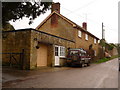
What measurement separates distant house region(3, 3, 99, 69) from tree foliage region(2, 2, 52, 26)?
5.16 meters

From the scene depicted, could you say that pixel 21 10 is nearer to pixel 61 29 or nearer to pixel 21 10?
pixel 21 10

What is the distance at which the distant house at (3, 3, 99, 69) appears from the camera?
13198 mm

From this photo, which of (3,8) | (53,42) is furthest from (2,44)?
(3,8)

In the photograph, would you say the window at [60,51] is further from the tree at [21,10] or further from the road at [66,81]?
the tree at [21,10]

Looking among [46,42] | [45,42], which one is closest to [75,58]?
[46,42]

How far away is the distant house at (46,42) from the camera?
13198mm

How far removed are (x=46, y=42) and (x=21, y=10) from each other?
7.71 meters

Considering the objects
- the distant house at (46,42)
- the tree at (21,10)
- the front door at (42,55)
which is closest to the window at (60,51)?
the distant house at (46,42)

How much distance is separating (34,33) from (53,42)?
→ 3.55 meters

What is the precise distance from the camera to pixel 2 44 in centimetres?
1533

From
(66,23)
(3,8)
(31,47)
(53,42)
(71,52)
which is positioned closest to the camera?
(3,8)

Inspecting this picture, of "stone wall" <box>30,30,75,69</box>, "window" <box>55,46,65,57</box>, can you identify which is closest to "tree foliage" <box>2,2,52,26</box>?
"stone wall" <box>30,30,75,69</box>

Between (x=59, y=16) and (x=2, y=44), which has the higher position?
(x=59, y=16)

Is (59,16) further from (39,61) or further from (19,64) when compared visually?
(19,64)
